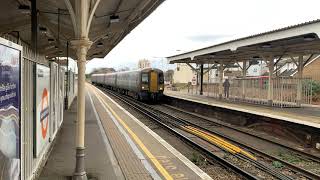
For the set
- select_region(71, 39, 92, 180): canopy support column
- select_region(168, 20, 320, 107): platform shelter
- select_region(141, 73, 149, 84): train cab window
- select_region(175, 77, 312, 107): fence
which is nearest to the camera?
select_region(71, 39, 92, 180): canopy support column

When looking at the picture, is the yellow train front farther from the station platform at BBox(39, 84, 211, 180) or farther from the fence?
the station platform at BBox(39, 84, 211, 180)

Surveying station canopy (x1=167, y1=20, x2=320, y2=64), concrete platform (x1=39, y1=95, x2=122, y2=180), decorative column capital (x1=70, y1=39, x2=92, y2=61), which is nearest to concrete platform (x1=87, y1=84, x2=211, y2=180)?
concrete platform (x1=39, y1=95, x2=122, y2=180)

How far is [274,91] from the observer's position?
2428 centimetres

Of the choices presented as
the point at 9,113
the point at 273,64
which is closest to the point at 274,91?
the point at 273,64

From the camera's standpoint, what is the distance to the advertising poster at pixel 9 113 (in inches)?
148

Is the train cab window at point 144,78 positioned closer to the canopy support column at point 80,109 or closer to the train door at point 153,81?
the train door at point 153,81

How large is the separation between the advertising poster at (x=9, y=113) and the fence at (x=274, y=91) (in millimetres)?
20632

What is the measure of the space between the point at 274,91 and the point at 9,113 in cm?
2177

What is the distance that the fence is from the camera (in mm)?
23609

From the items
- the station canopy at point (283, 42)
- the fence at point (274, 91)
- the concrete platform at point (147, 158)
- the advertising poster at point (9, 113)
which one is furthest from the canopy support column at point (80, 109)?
the fence at point (274, 91)

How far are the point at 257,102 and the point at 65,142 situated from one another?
17.5m

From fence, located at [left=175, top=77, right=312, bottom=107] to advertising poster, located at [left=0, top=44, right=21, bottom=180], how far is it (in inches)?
812

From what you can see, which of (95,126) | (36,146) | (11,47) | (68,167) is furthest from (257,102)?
(11,47)

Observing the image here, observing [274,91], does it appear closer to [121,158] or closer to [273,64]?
[273,64]
